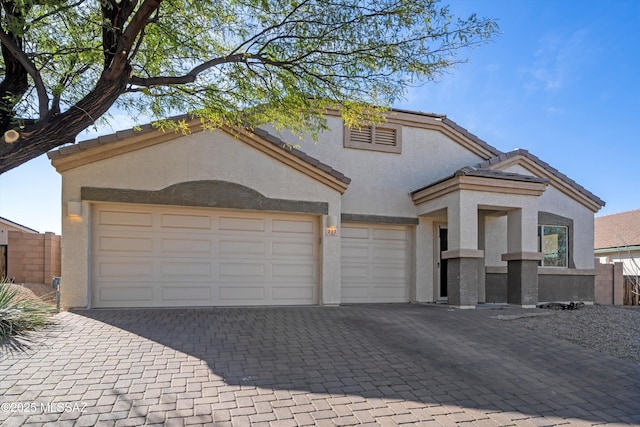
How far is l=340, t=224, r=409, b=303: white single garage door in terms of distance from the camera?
11680mm

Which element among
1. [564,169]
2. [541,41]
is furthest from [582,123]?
[541,41]

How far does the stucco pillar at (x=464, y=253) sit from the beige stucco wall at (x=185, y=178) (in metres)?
3.11

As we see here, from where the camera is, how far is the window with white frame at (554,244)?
43.3 ft

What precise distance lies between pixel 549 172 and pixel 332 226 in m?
8.08

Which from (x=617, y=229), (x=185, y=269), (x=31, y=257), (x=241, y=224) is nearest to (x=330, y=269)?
(x=241, y=224)

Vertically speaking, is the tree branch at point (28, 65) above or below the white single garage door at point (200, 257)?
above

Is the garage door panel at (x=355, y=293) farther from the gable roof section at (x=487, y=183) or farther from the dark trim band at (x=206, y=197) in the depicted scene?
the gable roof section at (x=487, y=183)

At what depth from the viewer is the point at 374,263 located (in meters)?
12.0

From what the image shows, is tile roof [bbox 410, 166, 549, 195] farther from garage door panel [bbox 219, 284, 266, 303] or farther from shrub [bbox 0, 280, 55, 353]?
shrub [bbox 0, 280, 55, 353]

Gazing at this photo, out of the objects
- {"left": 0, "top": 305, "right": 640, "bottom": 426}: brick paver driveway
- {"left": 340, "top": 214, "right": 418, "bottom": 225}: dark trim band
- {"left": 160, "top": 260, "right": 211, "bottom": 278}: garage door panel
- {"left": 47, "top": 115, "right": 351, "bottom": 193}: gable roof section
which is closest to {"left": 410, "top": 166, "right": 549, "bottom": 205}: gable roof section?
{"left": 340, "top": 214, "right": 418, "bottom": 225}: dark trim band

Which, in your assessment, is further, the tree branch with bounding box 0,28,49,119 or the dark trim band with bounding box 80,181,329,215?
the dark trim band with bounding box 80,181,329,215

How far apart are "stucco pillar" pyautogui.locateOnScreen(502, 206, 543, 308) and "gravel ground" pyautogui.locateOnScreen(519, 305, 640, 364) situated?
2.19 feet

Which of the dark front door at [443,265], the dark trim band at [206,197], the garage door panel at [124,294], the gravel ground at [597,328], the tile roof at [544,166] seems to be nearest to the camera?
the gravel ground at [597,328]

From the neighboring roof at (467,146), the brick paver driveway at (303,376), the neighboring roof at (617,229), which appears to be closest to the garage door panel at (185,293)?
the brick paver driveway at (303,376)
